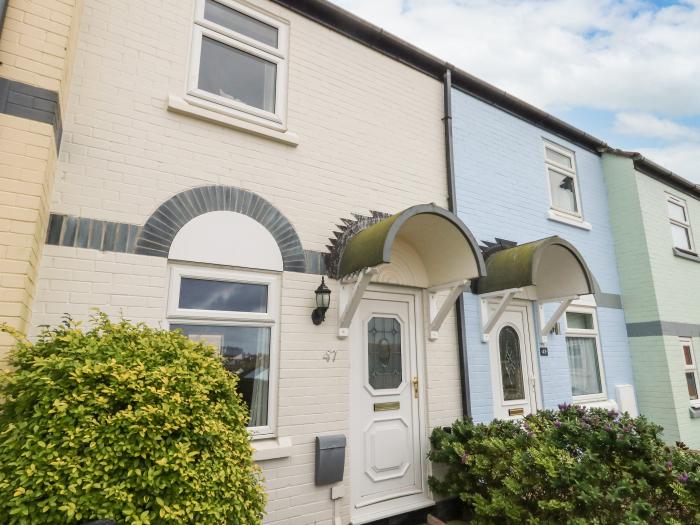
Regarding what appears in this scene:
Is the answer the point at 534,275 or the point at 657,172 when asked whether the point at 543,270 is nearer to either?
the point at 534,275

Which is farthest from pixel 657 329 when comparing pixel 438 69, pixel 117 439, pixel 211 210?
pixel 117 439

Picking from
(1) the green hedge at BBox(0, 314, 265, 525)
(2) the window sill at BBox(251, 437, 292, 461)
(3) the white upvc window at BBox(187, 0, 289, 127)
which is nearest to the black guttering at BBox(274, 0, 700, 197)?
(3) the white upvc window at BBox(187, 0, 289, 127)

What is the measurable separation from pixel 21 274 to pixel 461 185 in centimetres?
515

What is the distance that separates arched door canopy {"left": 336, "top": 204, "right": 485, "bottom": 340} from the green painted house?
5.11 m

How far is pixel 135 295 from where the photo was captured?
11.0ft

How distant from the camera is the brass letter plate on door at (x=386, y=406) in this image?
4.49m

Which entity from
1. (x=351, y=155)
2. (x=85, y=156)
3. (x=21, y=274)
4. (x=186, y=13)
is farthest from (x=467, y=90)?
(x=21, y=274)

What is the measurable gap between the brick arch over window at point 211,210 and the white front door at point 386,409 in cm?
113

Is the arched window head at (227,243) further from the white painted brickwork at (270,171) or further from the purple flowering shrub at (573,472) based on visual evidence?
the purple flowering shrub at (573,472)

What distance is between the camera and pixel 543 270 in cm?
589

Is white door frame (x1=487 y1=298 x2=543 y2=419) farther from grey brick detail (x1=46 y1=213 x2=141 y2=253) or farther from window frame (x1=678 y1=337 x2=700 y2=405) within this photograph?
grey brick detail (x1=46 y1=213 x2=141 y2=253)

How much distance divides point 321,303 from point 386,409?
5.07 feet

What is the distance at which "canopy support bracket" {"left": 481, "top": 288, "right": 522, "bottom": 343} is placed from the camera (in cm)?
504

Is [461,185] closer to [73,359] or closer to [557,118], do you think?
[557,118]
